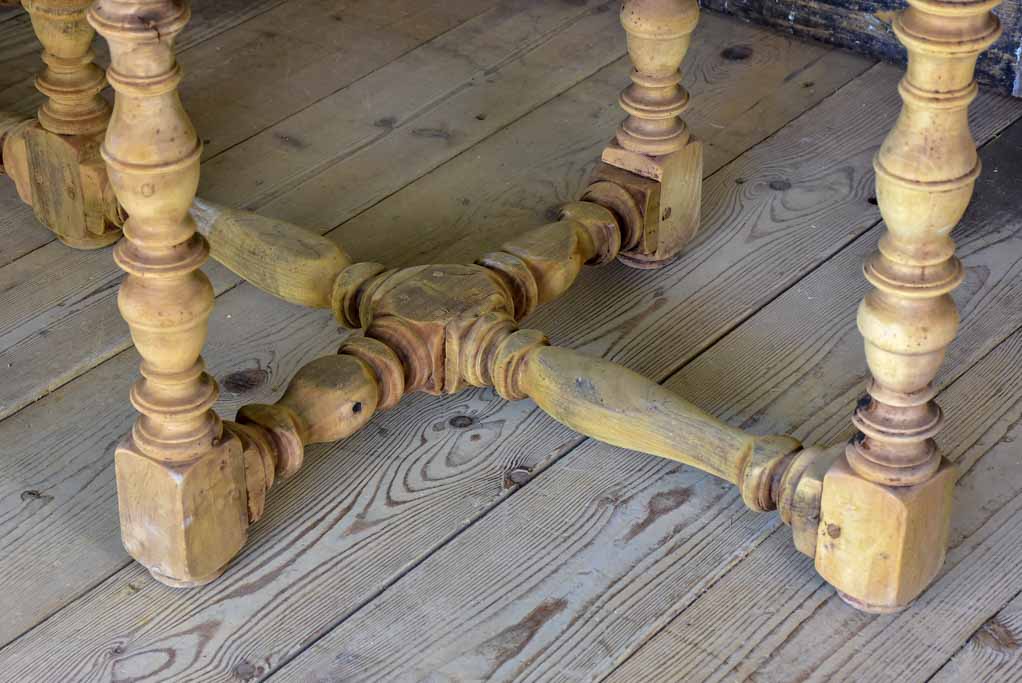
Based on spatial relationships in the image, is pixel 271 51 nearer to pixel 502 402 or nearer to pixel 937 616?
pixel 502 402

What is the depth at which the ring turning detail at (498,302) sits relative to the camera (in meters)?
0.86

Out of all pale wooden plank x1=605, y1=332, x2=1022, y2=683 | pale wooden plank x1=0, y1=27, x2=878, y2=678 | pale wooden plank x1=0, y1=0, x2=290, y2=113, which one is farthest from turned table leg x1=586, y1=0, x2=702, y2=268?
pale wooden plank x1=0, y1=0, x2=290, y2=113

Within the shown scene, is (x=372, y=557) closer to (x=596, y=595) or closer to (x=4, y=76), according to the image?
(x=596, y=595)

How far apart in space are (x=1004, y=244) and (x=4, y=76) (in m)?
1.14

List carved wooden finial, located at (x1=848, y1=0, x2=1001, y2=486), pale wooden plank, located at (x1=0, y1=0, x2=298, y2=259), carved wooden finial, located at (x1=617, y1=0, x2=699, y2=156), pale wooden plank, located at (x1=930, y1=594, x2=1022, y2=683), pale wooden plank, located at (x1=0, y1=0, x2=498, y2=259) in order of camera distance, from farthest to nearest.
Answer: pale wooden plank, located at (x1=0, y1=0, x2=498, y2=259) → pale wooden plank, located at (x1=0, y1=0, x2=298, y2=259) → carved wooden finial, located at (x1=617, y1=0, x2=699, y2=156) → pale wooden plank, located at (x1=930, y1=594, x2=1022, y2=683) → carved wooden finial, located at (x1=848, y1=0, x2=1001, y2=486)

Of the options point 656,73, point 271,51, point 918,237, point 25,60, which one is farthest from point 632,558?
point 25,60

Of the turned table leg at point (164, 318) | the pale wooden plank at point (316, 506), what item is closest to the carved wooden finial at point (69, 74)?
the pale wooden plank at point (316, 506)

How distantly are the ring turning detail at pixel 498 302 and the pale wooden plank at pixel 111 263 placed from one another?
62 millimetres

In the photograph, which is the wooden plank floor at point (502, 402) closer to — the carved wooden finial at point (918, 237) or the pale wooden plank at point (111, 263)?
the pale wooden plank at point (111, 263)

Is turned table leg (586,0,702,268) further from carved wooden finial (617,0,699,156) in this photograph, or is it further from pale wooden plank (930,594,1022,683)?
pale wooden plank (930,594,1022,683)

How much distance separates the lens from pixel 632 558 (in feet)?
3.48

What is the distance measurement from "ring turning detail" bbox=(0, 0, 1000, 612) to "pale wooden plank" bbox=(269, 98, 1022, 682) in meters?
0.04

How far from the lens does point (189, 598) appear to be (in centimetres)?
103

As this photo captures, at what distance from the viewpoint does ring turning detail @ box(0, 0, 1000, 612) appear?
86 centimetres
